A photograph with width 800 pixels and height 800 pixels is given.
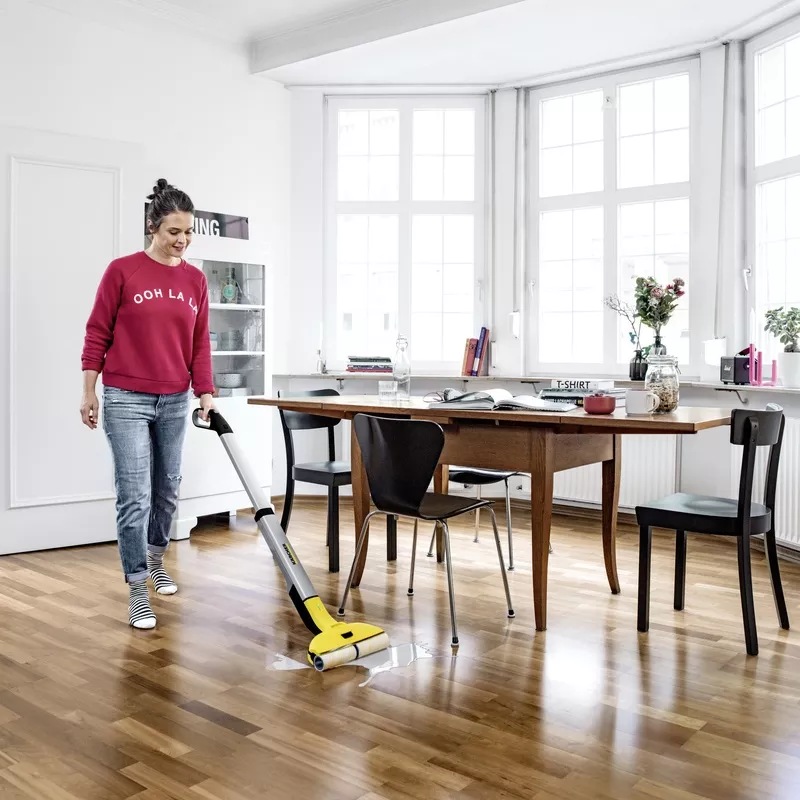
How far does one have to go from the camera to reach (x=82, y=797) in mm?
1989

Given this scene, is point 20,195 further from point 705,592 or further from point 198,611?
point 705,592

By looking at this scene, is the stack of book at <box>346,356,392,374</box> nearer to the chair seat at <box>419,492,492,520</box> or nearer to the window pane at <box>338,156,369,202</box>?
the window pane at <box>338,156,369,202</box>

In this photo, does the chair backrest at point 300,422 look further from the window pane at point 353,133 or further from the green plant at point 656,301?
the window pane at point 353,133

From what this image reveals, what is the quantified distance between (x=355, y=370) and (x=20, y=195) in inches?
89.0

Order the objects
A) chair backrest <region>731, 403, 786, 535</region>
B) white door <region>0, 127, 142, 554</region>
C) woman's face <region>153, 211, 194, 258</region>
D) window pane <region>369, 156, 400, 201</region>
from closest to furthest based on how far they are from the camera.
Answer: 1. chair backrest <region>731, 403, 786, 535</region>
2. woman's face <region>153, 211, 194, 258</region>
3. white door <region>0, 127, 142, 554</region>
4. window pane <region>369, 156, 400, 201</region>

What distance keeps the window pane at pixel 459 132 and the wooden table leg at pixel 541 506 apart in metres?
3.33

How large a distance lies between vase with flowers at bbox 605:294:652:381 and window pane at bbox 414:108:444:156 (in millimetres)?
1575

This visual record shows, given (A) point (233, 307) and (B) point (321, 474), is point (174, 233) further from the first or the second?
(A) point (233, 307)

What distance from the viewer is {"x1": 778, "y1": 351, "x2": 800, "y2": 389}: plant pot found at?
443cm

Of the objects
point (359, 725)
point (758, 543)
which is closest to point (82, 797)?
point (359, 725)

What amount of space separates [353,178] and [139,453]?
3312mm

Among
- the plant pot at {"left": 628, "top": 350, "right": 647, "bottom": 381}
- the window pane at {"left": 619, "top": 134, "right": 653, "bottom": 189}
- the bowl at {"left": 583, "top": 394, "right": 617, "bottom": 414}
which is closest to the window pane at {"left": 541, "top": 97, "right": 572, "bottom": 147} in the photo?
the window pane at {"left": 619, "top": 134, "right": 653, "bottom": 189}

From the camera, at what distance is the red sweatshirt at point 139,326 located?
129 inches

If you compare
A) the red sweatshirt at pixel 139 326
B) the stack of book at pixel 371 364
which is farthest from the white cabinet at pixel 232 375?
the red sweatshirt at pixel 139 326
